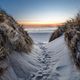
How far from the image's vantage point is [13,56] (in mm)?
6516

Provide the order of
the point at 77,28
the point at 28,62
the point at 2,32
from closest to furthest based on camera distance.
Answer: the point at 2,32 → the point at 28,62 → the point at 77,28

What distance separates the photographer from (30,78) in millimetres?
5875

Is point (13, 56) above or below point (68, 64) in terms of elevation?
above

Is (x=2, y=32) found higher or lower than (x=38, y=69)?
higher

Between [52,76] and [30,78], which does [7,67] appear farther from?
[52,76]

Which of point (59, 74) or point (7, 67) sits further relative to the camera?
point (59, 74)

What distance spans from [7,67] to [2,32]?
4.26ft

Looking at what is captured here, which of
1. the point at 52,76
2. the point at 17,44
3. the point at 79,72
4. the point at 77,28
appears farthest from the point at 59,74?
the point at 77,28

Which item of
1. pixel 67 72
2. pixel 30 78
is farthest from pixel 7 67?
pixel 67 72

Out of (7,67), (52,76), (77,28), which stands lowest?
(52,76)

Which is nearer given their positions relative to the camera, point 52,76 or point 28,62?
Answer: point 52,76

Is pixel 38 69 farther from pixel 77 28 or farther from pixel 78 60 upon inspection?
pixel 77 28

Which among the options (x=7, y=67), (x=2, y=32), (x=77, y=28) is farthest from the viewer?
(x=77, y=28)

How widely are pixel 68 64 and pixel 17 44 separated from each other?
178cm
